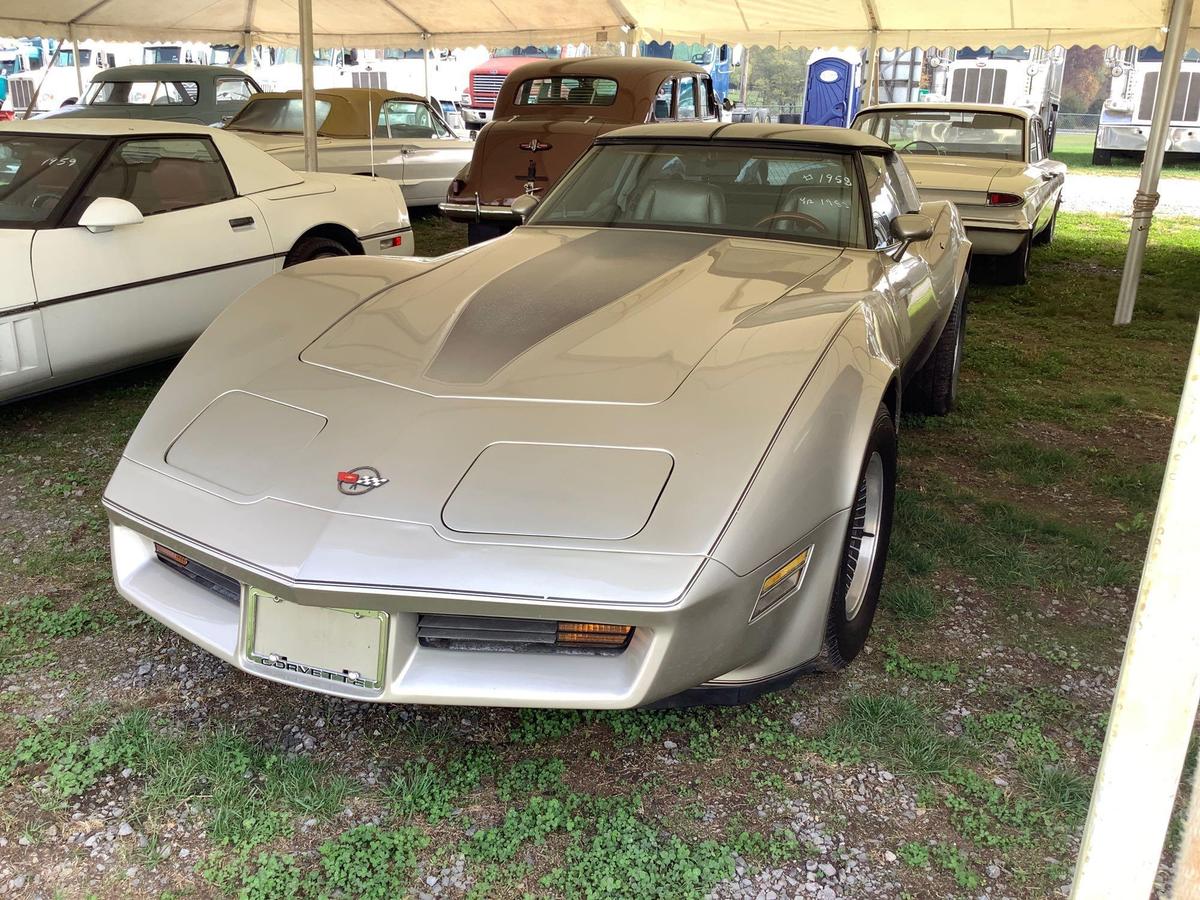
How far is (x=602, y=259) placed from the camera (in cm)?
323

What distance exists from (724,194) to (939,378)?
1.61 meters

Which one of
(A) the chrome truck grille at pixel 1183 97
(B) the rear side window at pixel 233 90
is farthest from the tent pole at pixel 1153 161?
(A) the chrome truck grille at pixel 1183 97

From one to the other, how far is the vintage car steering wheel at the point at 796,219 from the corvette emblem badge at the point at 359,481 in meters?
2.01

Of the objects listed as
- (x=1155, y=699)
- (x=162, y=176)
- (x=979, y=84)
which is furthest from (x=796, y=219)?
(x=979, y=84)

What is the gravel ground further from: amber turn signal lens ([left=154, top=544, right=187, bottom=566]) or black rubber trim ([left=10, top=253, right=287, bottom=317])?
amber turn signal lens ([left=154, top=544, right=187, bottom=566])

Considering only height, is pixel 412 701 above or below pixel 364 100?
below

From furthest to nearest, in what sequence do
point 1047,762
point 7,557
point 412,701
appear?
point 7,557 < point 1047,762 < point 412,701

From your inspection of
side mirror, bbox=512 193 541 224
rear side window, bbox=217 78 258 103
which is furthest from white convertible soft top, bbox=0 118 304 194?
rear side window, bbox=217 78 258 103

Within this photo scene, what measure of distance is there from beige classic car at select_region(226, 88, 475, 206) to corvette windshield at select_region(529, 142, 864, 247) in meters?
6.01

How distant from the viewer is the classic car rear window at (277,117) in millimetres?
9828

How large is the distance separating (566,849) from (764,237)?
7.48 ft

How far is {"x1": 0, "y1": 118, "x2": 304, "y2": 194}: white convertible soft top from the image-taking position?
457 cm

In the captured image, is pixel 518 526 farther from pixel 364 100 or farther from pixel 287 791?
pixel 364 100

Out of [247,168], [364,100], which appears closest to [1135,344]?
[247,168]
